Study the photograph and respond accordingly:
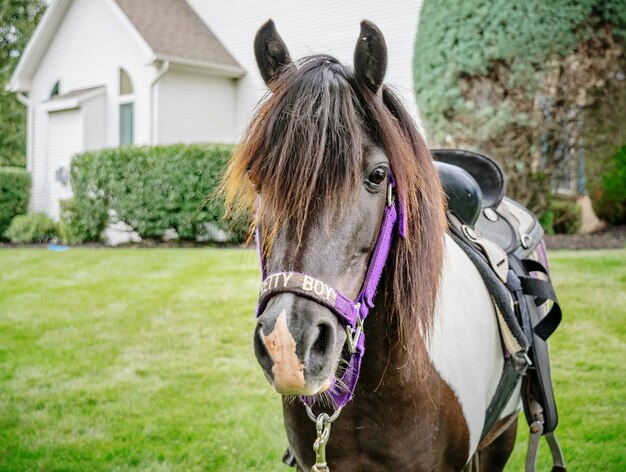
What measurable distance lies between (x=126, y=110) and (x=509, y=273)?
1503 centimetres

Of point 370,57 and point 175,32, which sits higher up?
point 175,32

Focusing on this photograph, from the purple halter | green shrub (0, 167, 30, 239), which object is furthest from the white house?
the purple halter

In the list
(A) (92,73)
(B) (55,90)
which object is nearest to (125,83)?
(A) (92,73)

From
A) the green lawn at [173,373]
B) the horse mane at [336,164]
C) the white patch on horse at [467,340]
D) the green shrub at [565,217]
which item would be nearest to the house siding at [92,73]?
the green lawn at [173,373]

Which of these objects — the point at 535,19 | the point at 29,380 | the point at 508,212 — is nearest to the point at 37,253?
the point at 29,380

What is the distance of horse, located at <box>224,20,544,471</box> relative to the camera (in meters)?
1.42

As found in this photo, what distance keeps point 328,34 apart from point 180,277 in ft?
27.5

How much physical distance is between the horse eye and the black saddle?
2.77 ft

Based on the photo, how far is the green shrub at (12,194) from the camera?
16.2m

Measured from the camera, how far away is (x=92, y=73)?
1681cm

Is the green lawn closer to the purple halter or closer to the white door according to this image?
the purple halter

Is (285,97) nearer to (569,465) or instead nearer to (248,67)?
(569,465)

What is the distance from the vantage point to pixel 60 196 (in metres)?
16.9

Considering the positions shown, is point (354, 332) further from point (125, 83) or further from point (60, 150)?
point (60, 150)
